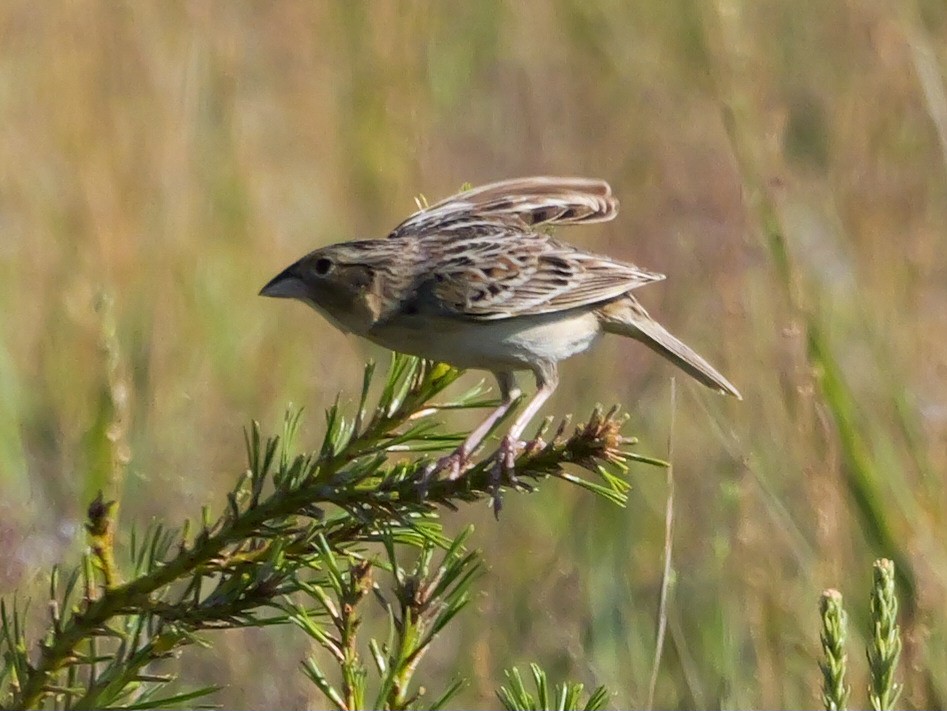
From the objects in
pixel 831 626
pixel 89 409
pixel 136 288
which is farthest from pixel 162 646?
pixel 136 288

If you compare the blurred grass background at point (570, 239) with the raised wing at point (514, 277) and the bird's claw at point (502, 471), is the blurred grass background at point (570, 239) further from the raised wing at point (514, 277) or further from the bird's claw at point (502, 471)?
the bird's claw at point (502, 471)

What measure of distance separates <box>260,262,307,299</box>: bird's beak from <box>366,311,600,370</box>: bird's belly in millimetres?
194

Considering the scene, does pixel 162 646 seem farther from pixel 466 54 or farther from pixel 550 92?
pixel 466 54

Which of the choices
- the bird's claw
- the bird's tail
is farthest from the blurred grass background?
the bird's claw

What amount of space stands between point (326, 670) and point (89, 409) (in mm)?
1533

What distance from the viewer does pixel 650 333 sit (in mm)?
3584

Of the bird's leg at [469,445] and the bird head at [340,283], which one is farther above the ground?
the bird head at [340,283]

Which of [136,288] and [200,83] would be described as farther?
[200,83]

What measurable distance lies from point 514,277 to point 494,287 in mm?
60

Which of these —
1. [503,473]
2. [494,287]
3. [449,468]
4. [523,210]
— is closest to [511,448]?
[449,468]

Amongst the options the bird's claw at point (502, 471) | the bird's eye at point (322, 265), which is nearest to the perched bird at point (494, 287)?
the bird's eye at point (322, 265)

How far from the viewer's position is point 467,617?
4.29m

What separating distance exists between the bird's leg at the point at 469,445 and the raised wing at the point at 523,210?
0.38 meters

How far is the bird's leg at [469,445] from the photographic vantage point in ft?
7.04
